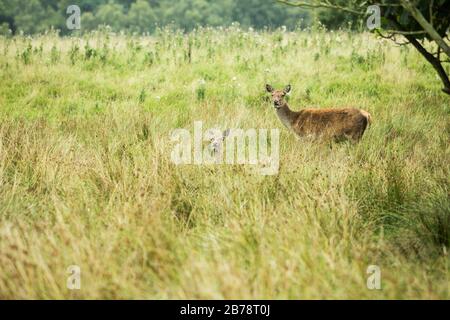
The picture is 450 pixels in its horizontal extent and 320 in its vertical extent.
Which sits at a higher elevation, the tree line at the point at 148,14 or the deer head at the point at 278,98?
the tree line at the point at 148,14

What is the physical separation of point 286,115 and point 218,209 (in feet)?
12.5

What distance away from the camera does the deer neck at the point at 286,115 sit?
8.27 m

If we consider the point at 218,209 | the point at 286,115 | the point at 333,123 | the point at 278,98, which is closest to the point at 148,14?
the point at 278,98

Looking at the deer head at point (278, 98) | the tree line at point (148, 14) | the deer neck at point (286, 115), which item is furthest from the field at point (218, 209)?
the tree line at point (148, 14)

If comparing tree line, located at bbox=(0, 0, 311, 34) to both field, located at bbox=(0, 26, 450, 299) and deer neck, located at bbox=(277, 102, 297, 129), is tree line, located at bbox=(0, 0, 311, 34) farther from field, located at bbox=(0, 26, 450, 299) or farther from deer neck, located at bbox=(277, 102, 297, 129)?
deer neck, located at bbox=(277, 102, 297, 129)

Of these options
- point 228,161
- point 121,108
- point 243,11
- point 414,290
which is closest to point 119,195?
point 228,161

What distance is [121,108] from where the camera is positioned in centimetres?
964

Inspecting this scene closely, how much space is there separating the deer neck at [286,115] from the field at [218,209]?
157mm

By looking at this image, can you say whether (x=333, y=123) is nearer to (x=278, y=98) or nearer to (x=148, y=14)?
(x=278, y=98)

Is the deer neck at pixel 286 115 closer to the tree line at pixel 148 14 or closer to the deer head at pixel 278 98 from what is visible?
the deer head at pixel 278 98

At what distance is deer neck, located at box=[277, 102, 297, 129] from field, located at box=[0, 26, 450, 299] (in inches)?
6.2

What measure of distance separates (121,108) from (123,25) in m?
42.9

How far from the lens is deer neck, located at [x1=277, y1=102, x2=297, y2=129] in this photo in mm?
8273

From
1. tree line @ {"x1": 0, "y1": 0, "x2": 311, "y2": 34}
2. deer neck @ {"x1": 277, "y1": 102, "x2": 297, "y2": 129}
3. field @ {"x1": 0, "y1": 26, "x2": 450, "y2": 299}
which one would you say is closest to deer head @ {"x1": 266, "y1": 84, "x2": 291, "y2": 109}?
deer neck @ {"x1": 277, "y1": 102, "x2": 297, "y2": 129}
